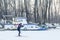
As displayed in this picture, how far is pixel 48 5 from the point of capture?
2117 centimetres

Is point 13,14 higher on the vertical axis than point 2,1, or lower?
lower

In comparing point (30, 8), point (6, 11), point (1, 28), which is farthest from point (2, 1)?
point (1, 28)

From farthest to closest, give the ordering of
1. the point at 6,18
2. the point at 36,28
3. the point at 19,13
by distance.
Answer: the point at 19,13, the point at 6,18, the point at 36,28

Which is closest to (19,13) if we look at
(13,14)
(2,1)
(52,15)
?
(13,14)

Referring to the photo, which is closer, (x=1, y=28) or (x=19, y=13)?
(x=1, y=28)

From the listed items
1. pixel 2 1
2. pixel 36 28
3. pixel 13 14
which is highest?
pixel 2 1

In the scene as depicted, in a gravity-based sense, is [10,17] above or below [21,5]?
below

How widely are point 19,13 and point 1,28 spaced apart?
4168 millimetres

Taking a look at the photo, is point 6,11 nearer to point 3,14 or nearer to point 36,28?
point 3,14

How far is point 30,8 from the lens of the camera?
2141cm

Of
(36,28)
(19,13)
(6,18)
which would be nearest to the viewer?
(36,28)

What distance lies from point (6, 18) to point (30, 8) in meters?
3.14

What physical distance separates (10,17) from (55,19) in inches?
197

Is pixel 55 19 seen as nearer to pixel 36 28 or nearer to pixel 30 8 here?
pixel 30 8
